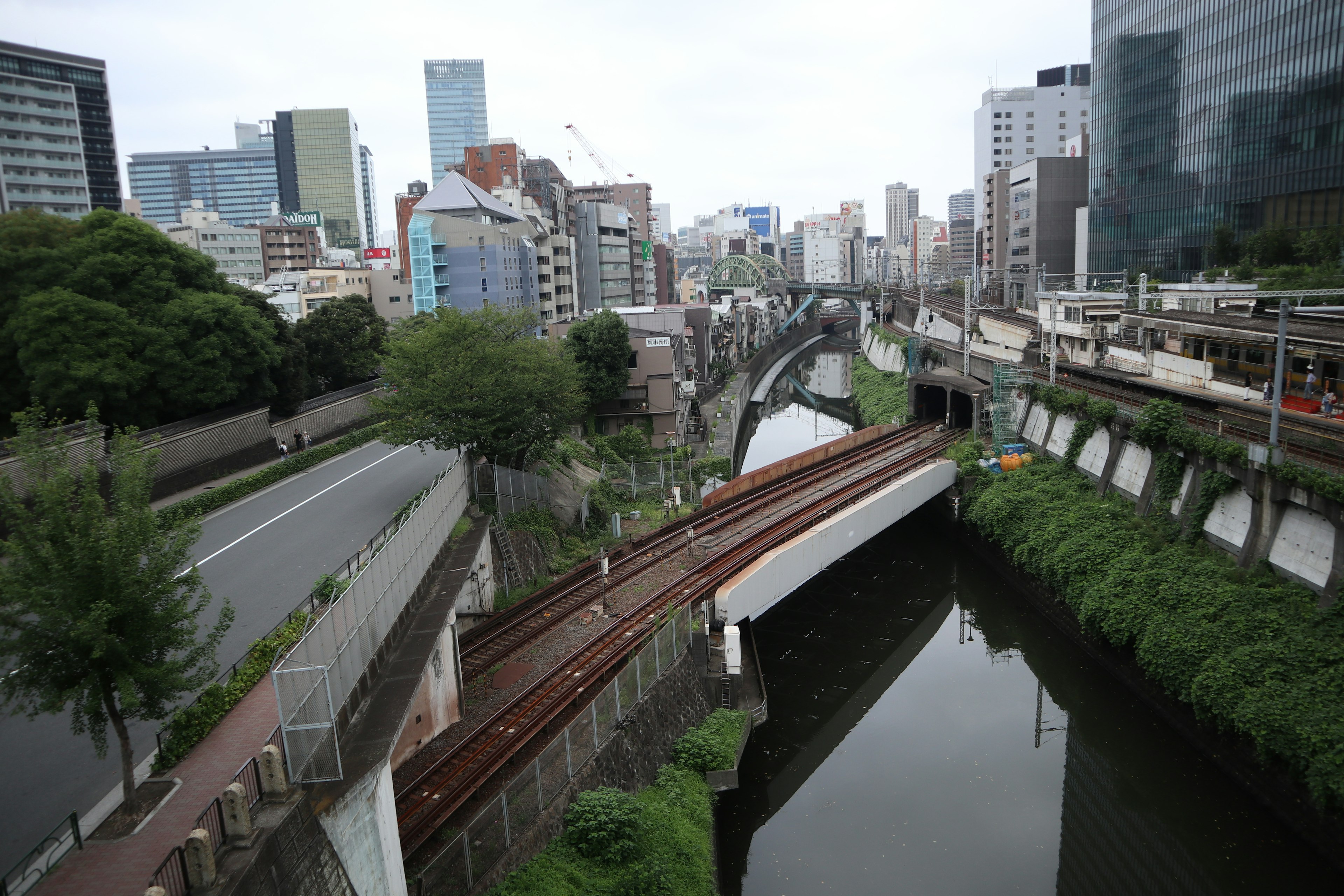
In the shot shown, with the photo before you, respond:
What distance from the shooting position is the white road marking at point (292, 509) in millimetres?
20234

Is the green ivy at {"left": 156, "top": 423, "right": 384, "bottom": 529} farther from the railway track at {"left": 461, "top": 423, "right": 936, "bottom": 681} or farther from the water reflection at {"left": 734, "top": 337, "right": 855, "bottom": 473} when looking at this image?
the water reflection at {"left": 734, "top": 337, "right": 855, "bottom": 473}

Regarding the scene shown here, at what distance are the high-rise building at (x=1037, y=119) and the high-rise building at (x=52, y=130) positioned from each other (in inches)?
4542

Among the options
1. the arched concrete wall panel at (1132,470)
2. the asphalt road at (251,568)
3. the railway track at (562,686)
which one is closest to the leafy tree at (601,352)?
the asphalt road at (251,568)

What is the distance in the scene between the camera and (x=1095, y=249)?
71000 millimetres

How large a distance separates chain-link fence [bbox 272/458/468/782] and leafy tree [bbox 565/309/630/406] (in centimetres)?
2595

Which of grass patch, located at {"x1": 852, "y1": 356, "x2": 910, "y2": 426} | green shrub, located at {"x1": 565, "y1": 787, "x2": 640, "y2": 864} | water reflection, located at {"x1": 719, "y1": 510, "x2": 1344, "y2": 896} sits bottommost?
water reflection, located at {"x1": 719, "y1": 510, "x2": 1344, "y2": 896}

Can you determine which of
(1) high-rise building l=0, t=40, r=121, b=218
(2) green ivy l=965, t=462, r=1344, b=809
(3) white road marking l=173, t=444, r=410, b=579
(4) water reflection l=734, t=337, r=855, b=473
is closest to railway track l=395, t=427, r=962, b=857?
(3) white road marking l=173, t=444, r=410, b=579

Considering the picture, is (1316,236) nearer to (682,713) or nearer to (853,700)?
(853,700)

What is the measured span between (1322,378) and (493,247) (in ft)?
149

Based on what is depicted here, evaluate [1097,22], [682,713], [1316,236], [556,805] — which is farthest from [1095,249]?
[556,805]

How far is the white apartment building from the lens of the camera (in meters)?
99.9

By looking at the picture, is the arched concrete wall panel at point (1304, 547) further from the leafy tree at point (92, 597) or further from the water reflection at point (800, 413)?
the water reflection at point (800, 413)

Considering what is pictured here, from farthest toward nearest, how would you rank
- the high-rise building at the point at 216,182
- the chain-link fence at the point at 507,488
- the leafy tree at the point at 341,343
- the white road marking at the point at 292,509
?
the high-rise building at the point at 216,182 < the leafy tree at the point at 341,343 < the chain-link fence at the point at 507,488 < the white road marking at the point at 292,509

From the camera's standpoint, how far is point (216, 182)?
190 meters
